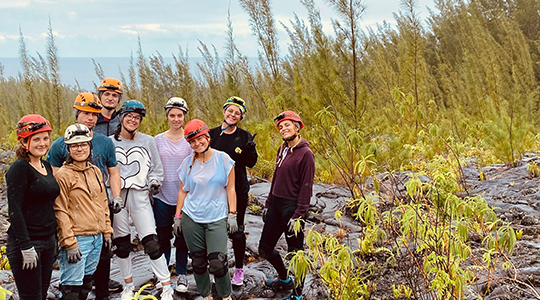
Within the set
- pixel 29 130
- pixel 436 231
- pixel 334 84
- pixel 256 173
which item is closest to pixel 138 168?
pixel 29 130

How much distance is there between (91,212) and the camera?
344 cm

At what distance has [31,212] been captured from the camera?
10.3 ft

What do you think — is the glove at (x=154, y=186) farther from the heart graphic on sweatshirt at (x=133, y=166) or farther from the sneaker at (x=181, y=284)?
the sneaker at (x=181, y=284)

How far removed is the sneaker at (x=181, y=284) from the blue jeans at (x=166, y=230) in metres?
0.06

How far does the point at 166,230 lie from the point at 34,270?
53.6 inches

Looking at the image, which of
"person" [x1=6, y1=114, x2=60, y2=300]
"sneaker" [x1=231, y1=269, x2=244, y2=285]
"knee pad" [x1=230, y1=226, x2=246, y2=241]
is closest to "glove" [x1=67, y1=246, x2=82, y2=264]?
"person" [x1=6, y1=114, x2=60, y2=300]

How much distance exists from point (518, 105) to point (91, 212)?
7.36 meters

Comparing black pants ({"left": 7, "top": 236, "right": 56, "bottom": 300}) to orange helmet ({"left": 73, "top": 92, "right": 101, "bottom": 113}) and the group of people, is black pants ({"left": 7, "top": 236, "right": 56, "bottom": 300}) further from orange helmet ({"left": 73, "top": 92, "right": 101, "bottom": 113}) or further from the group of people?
orange helmet ({"left": 73, "top": 92, "right": 101, "bottom": 113})

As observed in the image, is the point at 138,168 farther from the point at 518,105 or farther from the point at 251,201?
the point at 518,105

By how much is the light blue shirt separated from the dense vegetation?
1004 millimetres

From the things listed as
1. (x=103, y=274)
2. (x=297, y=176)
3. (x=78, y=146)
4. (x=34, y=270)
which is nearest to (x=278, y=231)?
(x=297, y=176)

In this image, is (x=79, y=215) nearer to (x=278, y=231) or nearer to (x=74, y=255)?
(x=74, y=255)

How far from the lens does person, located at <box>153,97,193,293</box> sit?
4.10 m

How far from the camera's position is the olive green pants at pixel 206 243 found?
380cm
